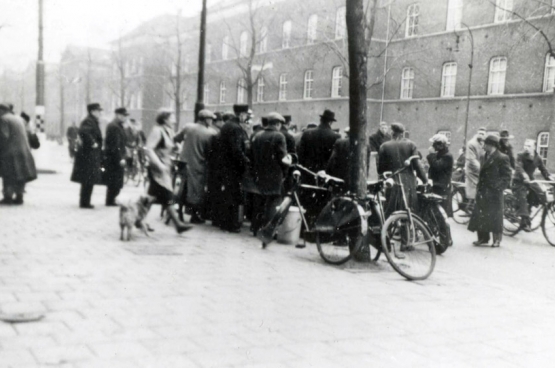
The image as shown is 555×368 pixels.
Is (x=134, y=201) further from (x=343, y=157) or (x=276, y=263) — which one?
(x=343, y=157)

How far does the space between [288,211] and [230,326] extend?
4.02m

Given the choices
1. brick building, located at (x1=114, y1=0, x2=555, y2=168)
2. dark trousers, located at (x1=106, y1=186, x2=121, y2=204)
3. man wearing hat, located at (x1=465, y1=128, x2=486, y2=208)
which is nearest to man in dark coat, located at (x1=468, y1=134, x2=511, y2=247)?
man wearing hat, located at (x1=465, y1=128, x2=486, y2=208)

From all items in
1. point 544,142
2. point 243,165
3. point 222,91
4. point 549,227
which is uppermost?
point 222,91

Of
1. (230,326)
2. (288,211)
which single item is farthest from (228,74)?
(230,326)

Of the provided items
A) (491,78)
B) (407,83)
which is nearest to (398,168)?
(491,78)

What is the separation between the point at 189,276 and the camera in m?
6.27

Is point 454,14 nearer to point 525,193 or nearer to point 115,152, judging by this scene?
point 525,193

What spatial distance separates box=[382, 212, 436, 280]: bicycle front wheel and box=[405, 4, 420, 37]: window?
25.5m

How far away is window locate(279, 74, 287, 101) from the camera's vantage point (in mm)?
42688

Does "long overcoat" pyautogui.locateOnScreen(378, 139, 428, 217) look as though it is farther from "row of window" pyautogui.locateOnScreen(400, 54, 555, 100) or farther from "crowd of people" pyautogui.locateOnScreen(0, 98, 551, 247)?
"row of window" pyautogui.locateOnScreen(400, 54, 555, 100)

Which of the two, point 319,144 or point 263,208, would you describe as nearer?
point 263,208

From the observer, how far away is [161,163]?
8.45 m

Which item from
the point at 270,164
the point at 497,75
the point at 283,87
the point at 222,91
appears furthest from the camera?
the point at 222,91

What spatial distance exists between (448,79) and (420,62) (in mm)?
2199
